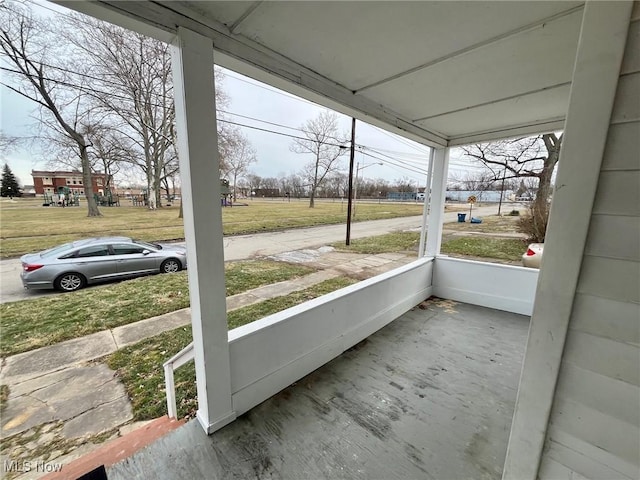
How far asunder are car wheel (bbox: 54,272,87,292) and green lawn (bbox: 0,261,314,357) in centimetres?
9

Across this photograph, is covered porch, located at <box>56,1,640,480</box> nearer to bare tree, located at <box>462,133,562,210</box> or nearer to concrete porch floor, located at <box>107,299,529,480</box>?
concrete porch floor, located at <box>107,299,529,480</box>

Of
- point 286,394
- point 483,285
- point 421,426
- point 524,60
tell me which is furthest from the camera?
point 483,285

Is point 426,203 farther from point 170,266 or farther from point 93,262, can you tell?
point 93,262

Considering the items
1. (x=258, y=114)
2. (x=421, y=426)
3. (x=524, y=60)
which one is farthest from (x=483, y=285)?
(x=258, y=114)

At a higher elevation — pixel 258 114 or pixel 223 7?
pixel 258 114

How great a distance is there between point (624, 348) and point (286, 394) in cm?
173

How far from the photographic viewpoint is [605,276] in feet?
2.28

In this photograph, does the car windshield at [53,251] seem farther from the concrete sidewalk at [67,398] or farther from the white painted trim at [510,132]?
the white painted trim at [510,132]

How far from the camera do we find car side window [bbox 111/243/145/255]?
4.00 metres

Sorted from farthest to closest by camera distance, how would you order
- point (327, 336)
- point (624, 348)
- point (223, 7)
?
point (327, 336) → point (223, 7) → point (624, 348)

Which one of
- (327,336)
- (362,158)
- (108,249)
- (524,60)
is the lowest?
(327,336)

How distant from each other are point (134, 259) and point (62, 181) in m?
1.69

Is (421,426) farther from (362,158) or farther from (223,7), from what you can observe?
(362,158)

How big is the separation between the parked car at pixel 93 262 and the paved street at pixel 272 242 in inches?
6.4
